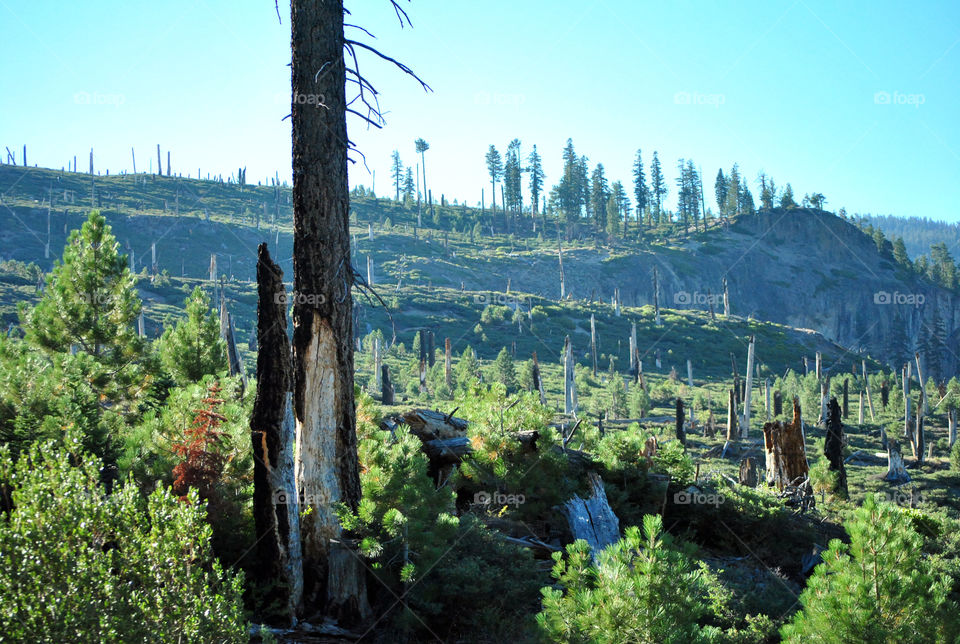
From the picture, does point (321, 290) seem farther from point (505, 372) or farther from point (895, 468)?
point (505, 372)

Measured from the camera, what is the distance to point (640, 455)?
A: 9.23m

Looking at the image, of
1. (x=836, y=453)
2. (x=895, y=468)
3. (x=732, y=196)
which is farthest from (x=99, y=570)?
(x=732, y=196)

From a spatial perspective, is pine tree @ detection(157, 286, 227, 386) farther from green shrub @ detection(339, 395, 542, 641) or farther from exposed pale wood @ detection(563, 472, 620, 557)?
green shrub @ detection(339, 395, 542, 641)

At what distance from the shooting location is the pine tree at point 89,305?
14.4 metres

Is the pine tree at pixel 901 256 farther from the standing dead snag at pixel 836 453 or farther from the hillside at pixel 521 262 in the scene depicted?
the standing dead snag at pixel 836 453

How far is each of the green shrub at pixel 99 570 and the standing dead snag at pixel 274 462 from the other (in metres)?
1.57

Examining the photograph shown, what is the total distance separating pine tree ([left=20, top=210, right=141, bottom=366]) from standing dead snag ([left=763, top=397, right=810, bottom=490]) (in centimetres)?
1409

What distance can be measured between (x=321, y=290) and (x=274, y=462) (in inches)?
65.0

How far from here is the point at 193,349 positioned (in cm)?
1548

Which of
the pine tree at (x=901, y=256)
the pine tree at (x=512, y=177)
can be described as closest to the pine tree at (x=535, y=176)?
the pine tree at (x=512, y=177)

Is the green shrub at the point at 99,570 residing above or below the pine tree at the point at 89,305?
below

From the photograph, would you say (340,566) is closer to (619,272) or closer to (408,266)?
(408,266)

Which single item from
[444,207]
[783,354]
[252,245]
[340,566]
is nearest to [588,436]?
[340,566]

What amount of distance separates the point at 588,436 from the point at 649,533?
6253 mm
